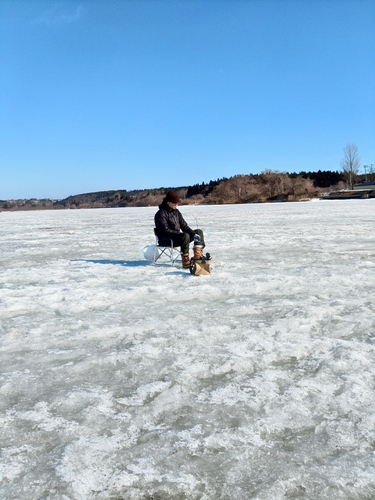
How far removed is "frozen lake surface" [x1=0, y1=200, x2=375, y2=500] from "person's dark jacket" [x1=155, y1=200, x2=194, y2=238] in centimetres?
226

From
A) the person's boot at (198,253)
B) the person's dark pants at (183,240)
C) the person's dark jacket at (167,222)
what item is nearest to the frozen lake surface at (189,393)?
the person's boot at (198,253)

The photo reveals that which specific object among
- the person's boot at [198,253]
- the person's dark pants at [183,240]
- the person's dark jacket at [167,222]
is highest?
the person's dark jacket at [167,222]

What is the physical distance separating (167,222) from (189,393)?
17.4 ft

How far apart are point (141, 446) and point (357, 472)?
953 mm

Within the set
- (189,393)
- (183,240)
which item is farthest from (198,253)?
(189,393)

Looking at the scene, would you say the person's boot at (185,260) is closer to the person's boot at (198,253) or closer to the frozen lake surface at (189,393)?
the person's boot at (198,253)

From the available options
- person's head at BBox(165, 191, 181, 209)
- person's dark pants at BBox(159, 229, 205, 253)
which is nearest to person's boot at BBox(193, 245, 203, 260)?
person's dark pants at BBox(159, 229, 205, 253)

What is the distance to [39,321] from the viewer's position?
13.6 ft

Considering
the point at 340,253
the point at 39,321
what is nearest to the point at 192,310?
the point at 39,321

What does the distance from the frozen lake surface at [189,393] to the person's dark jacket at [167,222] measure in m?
2.26

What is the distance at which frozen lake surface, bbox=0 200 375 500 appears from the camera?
69.1 inches

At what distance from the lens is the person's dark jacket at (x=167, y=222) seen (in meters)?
7.55

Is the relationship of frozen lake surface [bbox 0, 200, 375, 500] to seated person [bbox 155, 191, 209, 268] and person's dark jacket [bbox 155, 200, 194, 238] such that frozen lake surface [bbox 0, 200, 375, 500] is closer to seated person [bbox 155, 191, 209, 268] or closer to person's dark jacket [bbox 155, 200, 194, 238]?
seated person [bbox 155, 191, 209, 268]

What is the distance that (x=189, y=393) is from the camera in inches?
98.3
